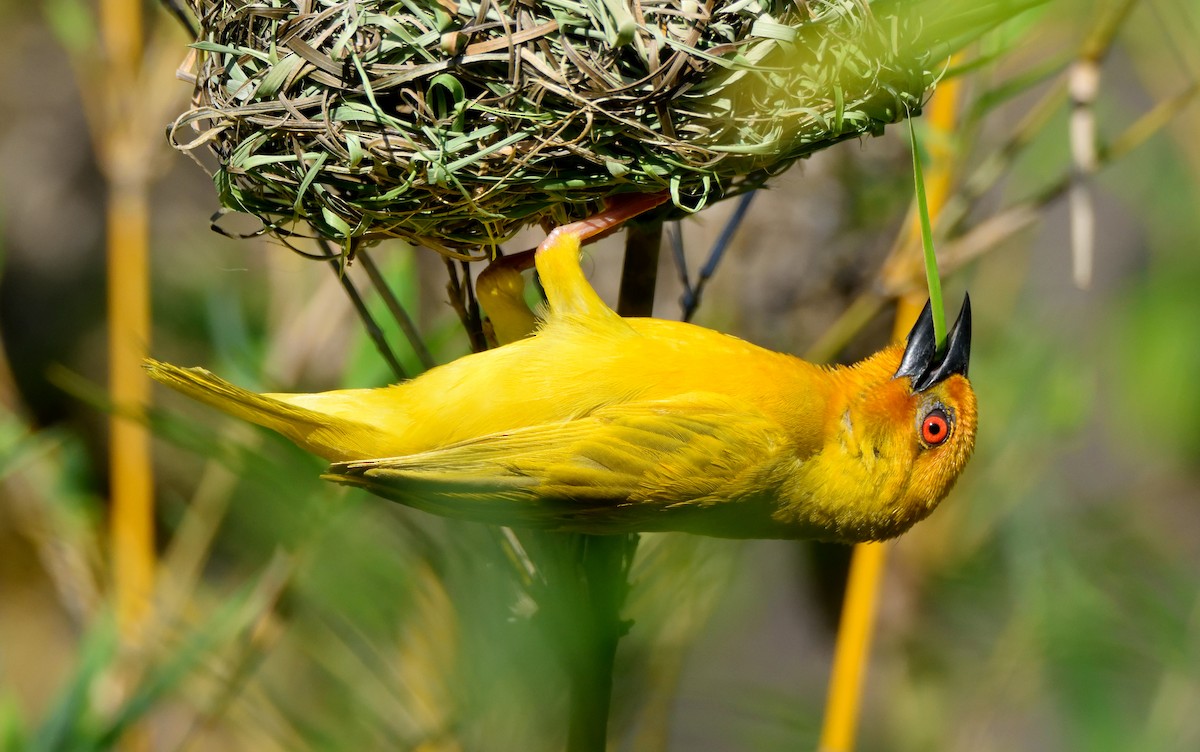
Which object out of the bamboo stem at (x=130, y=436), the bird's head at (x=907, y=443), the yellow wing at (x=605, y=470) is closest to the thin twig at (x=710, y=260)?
the yellow wing at (x=605, y=470)

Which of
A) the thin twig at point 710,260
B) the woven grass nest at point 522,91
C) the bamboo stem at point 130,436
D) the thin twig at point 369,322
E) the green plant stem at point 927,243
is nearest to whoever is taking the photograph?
the green plant stem at point 927,243

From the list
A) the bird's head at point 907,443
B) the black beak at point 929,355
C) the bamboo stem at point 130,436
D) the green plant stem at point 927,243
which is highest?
the green plant stem at point 927,243

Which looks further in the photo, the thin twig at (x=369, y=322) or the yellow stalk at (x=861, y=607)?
the yellow stalk at (x=861, y=607)

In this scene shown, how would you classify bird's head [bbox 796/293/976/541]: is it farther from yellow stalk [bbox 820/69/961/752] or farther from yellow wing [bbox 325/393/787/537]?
yellow stalk [bbox 820/69/961/752]

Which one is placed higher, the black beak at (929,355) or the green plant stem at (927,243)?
the green plant stem at (927,243)

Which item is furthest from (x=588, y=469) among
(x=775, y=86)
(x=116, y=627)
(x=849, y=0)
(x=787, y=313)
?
(x=787, y=313)

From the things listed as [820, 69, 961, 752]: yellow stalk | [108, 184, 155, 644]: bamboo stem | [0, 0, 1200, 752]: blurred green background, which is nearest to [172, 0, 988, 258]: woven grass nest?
[0, 0, 1200, 752]: blurred green background

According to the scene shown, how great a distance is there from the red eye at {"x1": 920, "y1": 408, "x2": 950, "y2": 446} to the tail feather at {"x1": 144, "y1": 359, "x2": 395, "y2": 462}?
102 centimetres

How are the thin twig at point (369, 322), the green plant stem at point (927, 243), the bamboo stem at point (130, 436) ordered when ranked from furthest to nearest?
1. the bamboo stem at point (130, 436)
2. the thin twig at point (369, 322)
3. the green plant stem at point (927, 243)

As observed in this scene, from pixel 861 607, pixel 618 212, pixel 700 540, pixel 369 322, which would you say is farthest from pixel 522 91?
pixel 861 607

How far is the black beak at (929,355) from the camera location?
208cm

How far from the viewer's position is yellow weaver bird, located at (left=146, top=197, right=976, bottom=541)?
1.84 m

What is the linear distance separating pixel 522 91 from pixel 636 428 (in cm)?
67

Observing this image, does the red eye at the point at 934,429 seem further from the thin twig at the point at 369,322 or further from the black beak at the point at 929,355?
the thin twig at the point at 369,322
